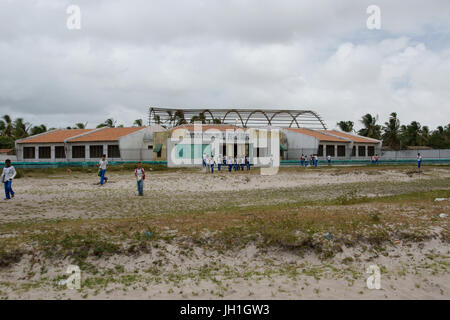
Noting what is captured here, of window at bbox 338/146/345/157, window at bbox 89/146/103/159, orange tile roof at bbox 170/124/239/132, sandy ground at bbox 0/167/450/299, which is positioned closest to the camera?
sandy ground at bbox 0/167/450/299

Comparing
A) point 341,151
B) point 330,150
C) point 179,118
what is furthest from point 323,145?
point 179,118

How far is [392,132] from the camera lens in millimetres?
69812

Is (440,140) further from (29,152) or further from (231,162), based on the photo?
(29,152)

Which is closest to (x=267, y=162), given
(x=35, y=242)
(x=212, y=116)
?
(x=212, y=116)

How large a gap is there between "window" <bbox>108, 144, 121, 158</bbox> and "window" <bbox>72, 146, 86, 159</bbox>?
3316 millimetres

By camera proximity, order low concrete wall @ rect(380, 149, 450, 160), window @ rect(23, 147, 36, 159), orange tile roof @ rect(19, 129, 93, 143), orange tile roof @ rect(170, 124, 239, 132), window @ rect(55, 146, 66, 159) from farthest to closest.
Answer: low concrete wall @ rect(380, 149, 450, 160)
window @ rect(23, 147, 36, 159)
orange tile roof @ rect(19, 129, 93, 143)
window @ rect(55, 146, 66, 159)
orange tile roof @ rect(170, 124, 239, 132)

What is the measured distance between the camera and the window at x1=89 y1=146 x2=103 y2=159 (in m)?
49.1

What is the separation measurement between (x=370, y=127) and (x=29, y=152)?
54.9 metres

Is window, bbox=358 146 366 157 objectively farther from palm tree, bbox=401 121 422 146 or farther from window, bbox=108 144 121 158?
window, bbox=108 144 121 158

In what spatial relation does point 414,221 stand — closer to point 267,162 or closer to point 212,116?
point 267,162

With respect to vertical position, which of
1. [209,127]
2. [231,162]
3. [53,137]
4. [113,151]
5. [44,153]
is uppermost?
[209,127]

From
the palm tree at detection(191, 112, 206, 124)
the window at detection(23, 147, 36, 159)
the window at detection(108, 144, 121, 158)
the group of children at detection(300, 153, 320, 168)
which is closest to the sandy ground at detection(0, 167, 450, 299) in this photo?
the group of children at detection(300, 153, 320, 168)

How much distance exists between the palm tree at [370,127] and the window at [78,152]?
4787 cm

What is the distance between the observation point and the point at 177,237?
33.9 feet
